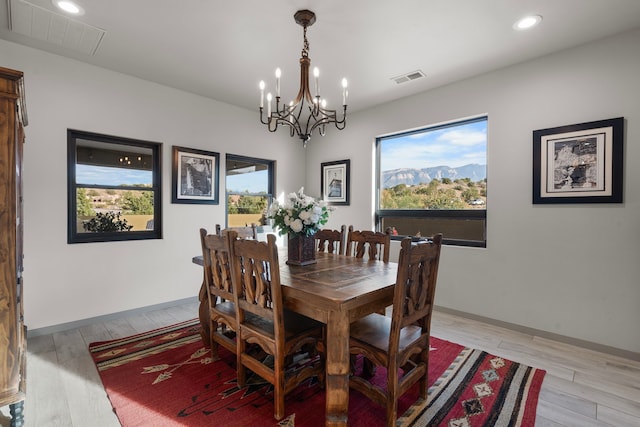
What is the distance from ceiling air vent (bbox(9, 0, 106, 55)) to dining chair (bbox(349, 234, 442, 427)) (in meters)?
Result: 3.03

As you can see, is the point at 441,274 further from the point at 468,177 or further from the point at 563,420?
the point at 563,420

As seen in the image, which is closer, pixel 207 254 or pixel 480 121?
pixel 207 254

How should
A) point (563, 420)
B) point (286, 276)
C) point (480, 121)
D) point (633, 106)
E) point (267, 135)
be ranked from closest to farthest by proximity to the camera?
point (563, 420) → point (286, 276) → point (633, 106) → point (480, 121) → point (267, 135)

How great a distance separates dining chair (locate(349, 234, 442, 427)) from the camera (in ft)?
5.06

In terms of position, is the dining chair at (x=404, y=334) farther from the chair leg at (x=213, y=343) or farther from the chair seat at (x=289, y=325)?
the chair leg at (x=213, y=343)

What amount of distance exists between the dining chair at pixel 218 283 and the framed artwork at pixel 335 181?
263cm

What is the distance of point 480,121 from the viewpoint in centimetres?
336

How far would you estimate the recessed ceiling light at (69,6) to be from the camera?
83.1 inches

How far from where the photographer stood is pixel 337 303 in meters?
1.47

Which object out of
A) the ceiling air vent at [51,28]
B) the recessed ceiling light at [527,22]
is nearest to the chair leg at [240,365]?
the ceiling air vent at [51,28]

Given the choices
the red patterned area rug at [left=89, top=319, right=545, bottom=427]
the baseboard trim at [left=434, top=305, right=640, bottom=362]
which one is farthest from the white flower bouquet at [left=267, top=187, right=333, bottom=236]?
the baseboard trim at [left=434, top=305, right=640, bottom=362]

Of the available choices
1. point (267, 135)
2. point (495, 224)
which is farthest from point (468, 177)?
point (267, 135)

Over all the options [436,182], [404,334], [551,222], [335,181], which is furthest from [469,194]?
[404,334]

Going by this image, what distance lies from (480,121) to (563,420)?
2.81m
